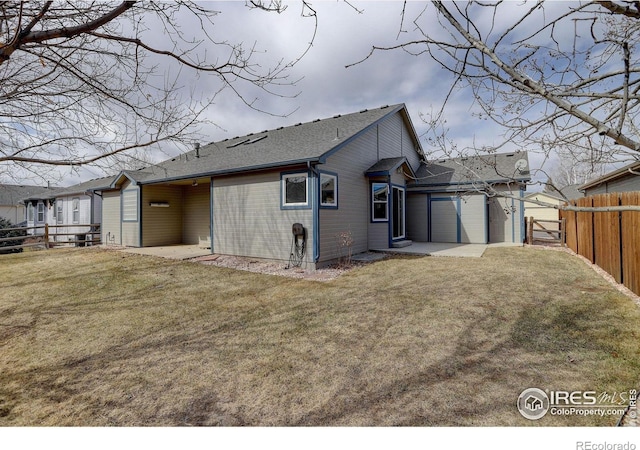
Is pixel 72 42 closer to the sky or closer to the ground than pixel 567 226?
closer to the sky

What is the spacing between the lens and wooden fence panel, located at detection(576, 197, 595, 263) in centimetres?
895

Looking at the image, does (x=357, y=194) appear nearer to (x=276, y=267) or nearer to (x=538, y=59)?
(x=276, y=267)

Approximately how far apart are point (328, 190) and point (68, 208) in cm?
1886

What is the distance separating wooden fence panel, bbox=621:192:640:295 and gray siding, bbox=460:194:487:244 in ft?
23.2

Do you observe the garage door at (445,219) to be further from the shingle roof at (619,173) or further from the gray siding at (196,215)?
the gray siding at (196,215)

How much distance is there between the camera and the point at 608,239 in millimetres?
7270

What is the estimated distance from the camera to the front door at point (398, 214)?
12477mm

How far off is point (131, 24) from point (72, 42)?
33.6 inches

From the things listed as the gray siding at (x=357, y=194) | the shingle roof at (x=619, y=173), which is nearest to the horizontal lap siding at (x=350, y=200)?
the gray siding at (x=357, y=194)

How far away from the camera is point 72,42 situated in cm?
337

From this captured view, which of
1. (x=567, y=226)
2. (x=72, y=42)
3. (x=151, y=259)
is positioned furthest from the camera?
(x=567, y=226)
